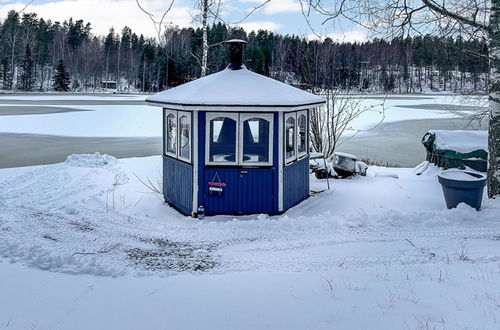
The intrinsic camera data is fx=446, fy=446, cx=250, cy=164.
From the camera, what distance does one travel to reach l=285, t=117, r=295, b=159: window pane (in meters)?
9.24

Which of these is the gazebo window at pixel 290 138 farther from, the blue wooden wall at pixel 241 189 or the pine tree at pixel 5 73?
the pine tree at pixel 5 73

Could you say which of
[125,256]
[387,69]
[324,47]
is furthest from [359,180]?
[387,69]

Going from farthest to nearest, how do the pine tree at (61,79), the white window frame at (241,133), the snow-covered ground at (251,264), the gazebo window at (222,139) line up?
1. the pine tree at (61,79)
2. the gazebo window at (222,139)
3. the white window frame at (241,133)
4. the snow-covered ground at (251,264)

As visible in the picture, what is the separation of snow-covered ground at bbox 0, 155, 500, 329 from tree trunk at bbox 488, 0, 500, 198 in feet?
1.68

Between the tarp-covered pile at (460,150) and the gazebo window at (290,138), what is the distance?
580 centimetres

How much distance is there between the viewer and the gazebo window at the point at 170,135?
31.0 ft

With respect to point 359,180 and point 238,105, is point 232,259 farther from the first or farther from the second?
point 359,180

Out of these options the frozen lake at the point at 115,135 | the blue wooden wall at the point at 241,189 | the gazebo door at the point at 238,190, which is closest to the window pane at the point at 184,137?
the blue wooden wall at the point at 241,189

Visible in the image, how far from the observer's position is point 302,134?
33.5ft

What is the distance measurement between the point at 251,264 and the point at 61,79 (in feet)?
243

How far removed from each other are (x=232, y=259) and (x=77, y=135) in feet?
62.8

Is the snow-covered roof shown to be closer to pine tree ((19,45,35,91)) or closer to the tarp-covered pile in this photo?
the tarp-covered pile

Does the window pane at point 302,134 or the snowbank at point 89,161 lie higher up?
the window pane at point 302,134

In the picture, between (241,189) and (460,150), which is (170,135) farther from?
(460,150)
